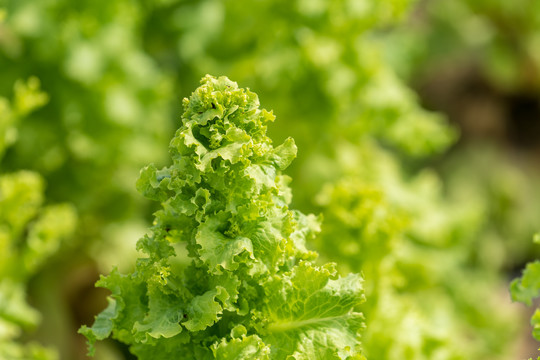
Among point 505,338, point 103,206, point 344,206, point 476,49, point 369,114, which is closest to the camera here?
point 344,206

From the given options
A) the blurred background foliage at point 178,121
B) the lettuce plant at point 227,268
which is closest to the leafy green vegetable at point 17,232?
the blurred background foliage at point 178,121

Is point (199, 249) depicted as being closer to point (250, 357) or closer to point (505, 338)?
point (250, 357)

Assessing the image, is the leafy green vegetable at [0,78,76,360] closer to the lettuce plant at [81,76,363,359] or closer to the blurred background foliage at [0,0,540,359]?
the blurred background foliage at [0,0,540,359]

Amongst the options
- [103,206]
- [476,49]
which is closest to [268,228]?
[103,206]

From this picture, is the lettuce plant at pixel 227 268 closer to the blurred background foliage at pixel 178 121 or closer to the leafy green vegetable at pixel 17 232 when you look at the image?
the leafy green vegetable at pixel 17 232

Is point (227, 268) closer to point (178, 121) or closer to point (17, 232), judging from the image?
point (17, 232)

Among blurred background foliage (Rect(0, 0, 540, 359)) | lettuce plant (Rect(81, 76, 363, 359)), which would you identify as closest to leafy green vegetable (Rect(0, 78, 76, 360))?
blurred background foliage (Rect(0, 0, 540, 359))

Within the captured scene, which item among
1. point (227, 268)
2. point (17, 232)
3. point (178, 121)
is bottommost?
point (227, 268)

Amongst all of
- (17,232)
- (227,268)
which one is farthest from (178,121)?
(227,268)
